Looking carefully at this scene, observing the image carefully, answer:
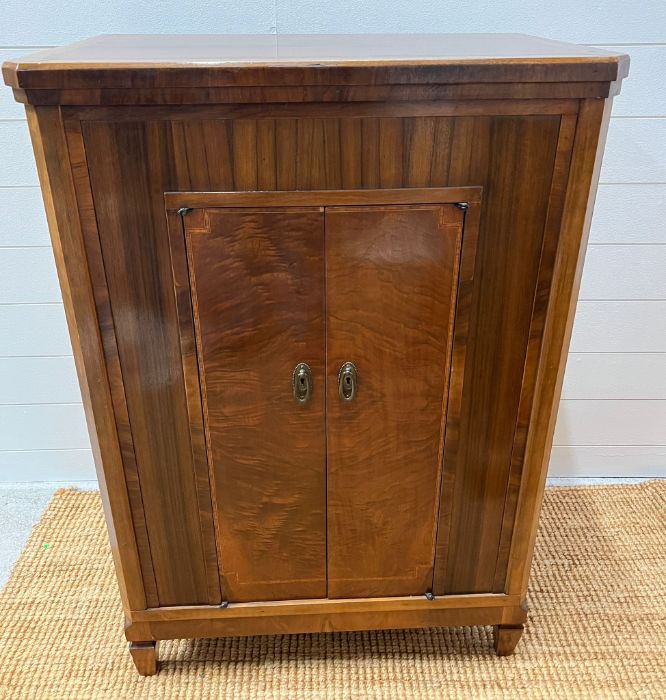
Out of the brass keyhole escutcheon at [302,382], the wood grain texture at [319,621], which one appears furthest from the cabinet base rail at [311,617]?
the brass keyhole escutcheon at [302,382]

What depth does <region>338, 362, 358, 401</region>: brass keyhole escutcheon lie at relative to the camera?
0.85 meters

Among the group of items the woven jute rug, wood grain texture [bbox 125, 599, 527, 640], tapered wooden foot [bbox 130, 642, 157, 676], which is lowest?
the woven jute rug

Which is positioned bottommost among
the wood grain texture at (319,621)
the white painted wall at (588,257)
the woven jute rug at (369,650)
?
the woven jute rug at (369,650)

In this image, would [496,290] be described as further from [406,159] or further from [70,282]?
[70,282]

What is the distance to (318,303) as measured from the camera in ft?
2.67

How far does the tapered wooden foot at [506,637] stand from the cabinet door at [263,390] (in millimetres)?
→ 306

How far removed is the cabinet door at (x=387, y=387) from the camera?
0.79 meters

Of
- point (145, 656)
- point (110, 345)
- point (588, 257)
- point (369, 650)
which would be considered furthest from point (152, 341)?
point (588, 257)

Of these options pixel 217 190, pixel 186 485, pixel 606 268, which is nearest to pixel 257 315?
pixel 217 190

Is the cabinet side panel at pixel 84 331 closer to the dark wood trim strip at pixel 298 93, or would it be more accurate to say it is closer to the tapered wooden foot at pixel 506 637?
the dark wood trim strip at pixel 298 93

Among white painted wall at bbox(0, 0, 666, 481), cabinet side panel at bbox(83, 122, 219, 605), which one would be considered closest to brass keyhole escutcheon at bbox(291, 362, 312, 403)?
cabinet side panel at bbox(83, 122, 219, 605)

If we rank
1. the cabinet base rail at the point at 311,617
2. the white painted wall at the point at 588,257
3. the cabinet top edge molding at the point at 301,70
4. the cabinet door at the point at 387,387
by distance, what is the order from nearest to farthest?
the cabinet top edge molding at the point at 301,70
the cabinet door at the point at 387,387
the cabinet base rail at the point at 311,617
the white painted wall at the point at 588,257

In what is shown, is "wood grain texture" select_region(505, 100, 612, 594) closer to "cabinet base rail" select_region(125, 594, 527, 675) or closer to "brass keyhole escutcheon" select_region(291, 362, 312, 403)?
"cabinet base rail" select_region(125, 594, 527, 675)

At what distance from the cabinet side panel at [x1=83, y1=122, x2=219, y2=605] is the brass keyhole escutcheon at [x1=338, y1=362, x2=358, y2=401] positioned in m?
0.21
